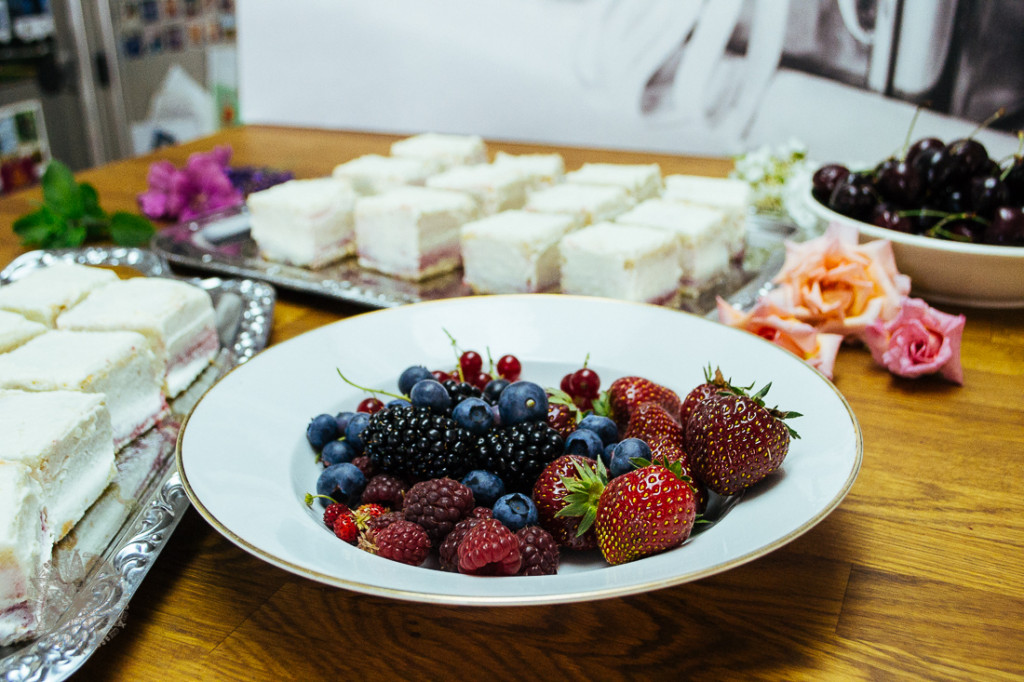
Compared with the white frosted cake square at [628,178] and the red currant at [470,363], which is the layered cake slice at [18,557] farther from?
the white frosted cake square at [628,178]

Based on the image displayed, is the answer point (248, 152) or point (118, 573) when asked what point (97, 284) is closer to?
point (118, 573)

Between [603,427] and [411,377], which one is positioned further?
[411,377]

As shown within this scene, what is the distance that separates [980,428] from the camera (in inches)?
43.5

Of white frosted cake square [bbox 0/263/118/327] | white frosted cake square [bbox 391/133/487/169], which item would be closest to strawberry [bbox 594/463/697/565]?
white frosted cake square [bbox 0/263/118/327]

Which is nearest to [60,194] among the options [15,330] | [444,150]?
[15,330]

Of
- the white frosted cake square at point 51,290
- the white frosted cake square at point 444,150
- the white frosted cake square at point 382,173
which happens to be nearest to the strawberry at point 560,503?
the white frosted cake square at point 51,290

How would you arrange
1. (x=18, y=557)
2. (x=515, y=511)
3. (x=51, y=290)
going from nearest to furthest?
(x=18, y=557) < (x=515, y=511) < (x=51, y=290)

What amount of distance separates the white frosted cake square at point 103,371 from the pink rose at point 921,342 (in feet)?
3.63

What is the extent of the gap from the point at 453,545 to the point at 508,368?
0.39 m

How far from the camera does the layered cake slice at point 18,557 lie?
69 cm

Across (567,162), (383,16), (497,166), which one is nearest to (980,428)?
(497,166)

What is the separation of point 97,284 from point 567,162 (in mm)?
1585

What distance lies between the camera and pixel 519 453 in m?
0.87

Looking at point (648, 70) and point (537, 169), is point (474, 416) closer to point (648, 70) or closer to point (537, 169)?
point (537, 169)
